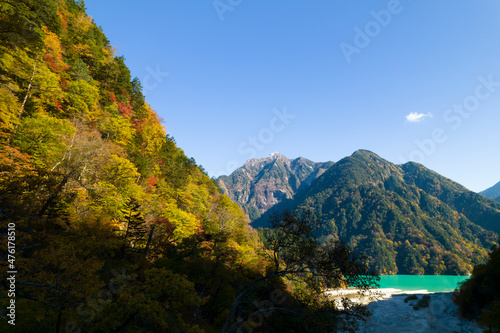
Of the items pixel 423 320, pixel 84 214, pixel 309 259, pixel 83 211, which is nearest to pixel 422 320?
pixel 423 320

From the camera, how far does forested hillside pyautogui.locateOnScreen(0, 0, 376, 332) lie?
8.41 metres

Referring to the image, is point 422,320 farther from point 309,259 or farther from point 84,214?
point 84,214

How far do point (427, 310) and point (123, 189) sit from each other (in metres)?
49.9

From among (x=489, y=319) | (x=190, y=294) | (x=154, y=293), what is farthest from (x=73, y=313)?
(x=489, y=319)

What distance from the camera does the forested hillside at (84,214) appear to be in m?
8.41

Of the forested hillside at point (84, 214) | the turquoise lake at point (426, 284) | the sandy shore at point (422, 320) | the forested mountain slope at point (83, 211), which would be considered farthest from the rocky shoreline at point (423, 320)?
the turquoise lake at point (426, 284)

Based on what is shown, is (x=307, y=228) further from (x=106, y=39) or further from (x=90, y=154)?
(x=106, y=39)

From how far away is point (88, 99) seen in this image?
76.1ft

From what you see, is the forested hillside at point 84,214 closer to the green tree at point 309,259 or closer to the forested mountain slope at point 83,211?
the forested mountain slope at point 83,211

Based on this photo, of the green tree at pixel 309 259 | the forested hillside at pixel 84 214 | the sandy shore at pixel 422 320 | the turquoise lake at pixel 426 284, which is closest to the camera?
the forested hillside at pixel 84 214

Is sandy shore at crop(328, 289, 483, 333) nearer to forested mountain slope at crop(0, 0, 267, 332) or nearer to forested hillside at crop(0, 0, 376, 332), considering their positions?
forested hillside at crop(0, 0, 376, 332)

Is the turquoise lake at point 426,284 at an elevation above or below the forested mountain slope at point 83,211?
below

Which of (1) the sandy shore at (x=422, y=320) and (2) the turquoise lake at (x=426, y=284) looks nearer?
(1) the sandy shore at (x=422, y=320)

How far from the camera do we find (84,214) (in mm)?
16078
